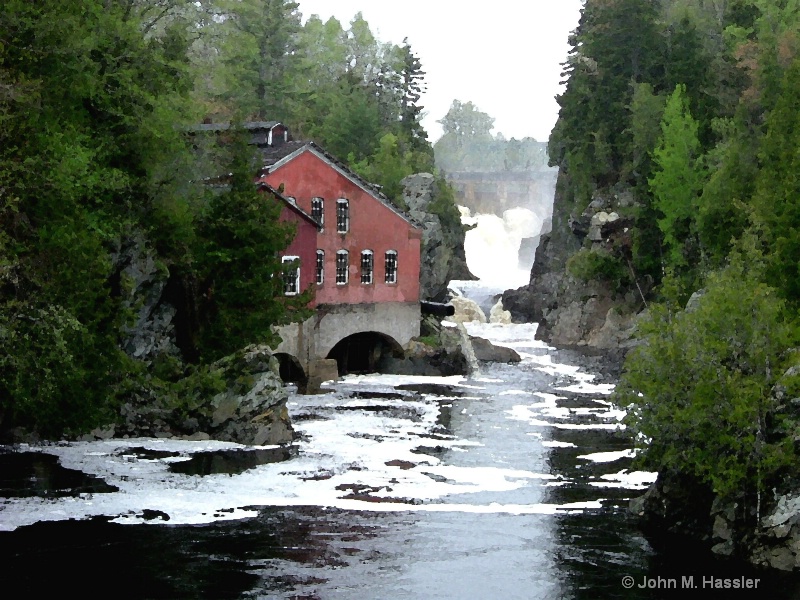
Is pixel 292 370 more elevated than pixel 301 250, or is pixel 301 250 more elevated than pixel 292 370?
pixel 301 250

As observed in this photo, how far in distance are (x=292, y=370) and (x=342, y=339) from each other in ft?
25.5

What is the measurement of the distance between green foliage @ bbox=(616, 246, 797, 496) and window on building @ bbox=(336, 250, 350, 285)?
34033 mm

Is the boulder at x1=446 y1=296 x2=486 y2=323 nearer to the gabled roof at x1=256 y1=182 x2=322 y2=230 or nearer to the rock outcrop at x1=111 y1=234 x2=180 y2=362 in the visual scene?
the gabled roof at x1=256 y1=182 x2=322 y2=230

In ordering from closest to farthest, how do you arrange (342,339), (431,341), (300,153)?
(300,153) → (342,339) → (431,341)

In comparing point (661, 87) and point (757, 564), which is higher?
point (661, 87)

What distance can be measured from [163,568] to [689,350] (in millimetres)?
12771

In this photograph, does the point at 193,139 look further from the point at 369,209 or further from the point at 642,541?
the point at 642,541

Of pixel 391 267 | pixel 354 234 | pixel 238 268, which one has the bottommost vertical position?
pixel 238 268

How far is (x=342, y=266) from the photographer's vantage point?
203ft

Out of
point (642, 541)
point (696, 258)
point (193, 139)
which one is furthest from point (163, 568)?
point (696, 258)

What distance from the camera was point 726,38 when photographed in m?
80.8

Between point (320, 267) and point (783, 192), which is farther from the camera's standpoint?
point (320, 267)

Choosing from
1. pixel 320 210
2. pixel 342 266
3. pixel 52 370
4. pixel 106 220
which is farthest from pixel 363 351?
pixel 52 370

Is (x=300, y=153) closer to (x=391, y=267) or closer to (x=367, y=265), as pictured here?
(x=367, y=265)
